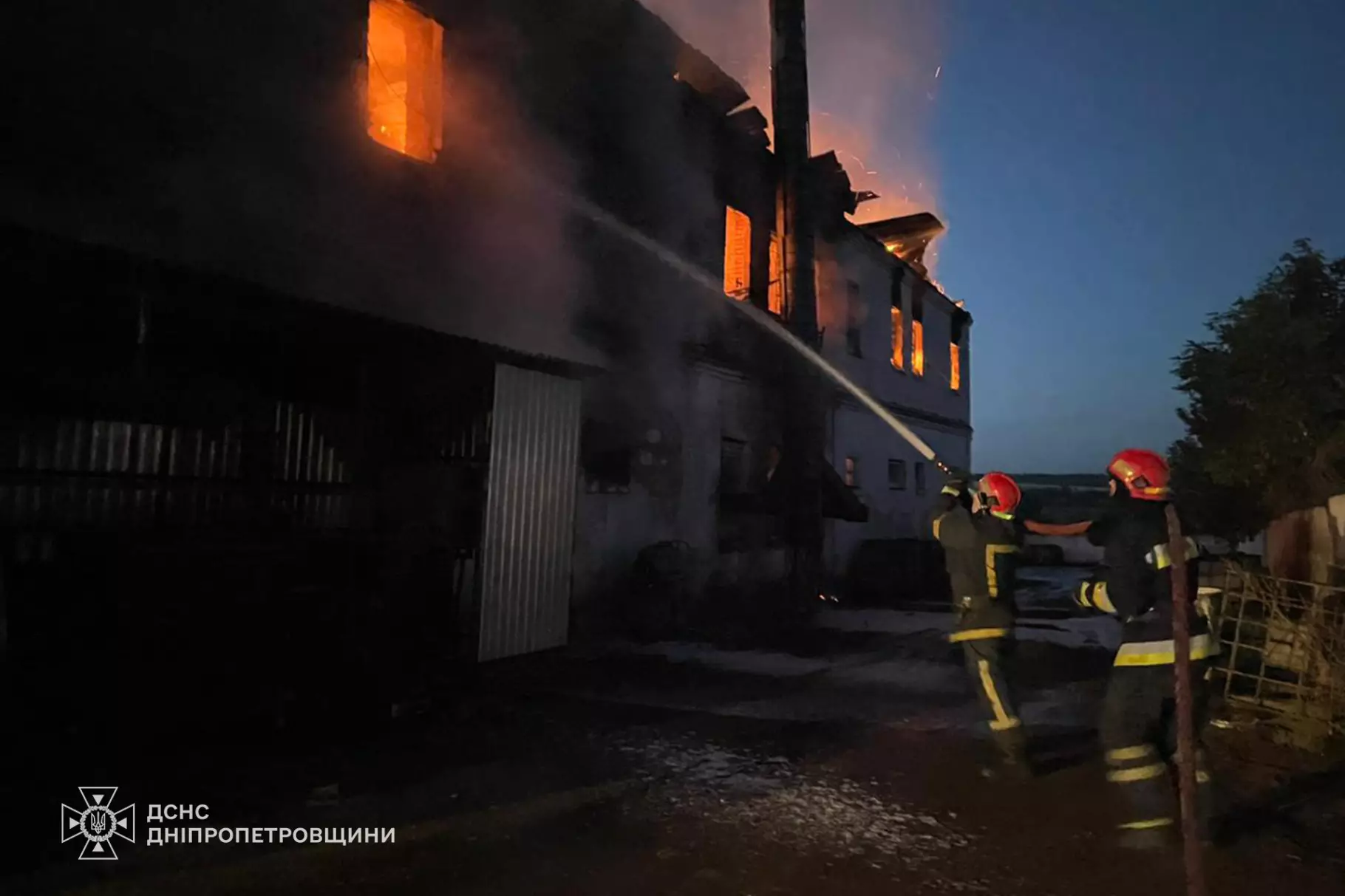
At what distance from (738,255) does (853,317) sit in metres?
4.02

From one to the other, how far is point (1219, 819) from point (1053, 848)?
1.02 metres

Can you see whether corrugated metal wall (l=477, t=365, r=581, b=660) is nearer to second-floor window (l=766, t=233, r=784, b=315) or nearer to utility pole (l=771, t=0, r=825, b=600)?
utility pole (l=771, t=0, r=825, b=600)

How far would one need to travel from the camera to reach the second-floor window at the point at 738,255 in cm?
1385

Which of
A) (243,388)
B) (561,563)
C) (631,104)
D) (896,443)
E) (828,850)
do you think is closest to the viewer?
(828,850)

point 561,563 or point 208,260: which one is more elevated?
point 208,260

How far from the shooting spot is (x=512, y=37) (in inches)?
377

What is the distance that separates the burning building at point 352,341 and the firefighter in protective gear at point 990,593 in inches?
154

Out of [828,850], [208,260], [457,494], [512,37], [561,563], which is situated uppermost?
[512,37]

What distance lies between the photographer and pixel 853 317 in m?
17.2

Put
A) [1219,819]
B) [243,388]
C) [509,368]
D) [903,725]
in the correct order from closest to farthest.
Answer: [1219,819] → [903,725] → [243,388] → [509,368]

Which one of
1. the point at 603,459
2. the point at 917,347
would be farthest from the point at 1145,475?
the point at 917,347

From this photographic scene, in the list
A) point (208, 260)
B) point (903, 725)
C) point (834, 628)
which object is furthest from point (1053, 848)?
point (834, 628)

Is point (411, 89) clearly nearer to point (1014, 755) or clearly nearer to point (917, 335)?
point (1014, 755)

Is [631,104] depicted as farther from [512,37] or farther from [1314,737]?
[1314,737]
